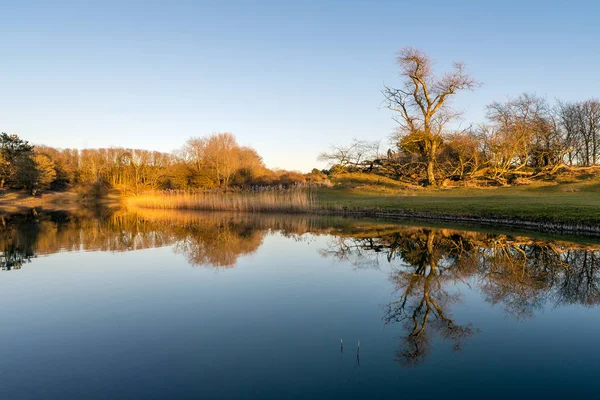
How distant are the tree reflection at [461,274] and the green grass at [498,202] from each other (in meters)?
3.45

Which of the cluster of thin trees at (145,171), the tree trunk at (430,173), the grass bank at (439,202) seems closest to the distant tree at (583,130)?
the grass bank at (439,202)

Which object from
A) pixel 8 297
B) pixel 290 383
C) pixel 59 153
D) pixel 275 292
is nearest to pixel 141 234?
pixel 8 297

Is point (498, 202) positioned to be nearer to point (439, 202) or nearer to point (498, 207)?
point (498, 207)

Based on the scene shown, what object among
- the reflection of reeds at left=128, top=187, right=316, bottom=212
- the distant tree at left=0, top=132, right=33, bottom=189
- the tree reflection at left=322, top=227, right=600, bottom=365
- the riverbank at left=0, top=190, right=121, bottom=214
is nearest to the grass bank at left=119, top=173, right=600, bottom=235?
the reflection of reeds at left=128, top=187, right=316, bottom=212

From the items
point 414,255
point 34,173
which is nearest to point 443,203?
point 414,255

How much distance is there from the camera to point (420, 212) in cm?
2064

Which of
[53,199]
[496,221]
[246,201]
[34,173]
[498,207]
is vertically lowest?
[496,221]

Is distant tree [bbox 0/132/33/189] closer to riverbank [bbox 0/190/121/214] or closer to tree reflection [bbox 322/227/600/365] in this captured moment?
riverbank [bbox 0/190/121/214]

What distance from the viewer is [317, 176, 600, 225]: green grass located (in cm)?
1603

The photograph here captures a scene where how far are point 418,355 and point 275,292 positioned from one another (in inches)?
135

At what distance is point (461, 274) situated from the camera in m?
8.82

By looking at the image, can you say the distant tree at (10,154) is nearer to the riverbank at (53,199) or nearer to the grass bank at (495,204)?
the riverbank at (53,199)

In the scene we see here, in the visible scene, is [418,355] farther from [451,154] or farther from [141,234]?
[451,154]

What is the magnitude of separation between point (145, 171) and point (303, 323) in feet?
152
